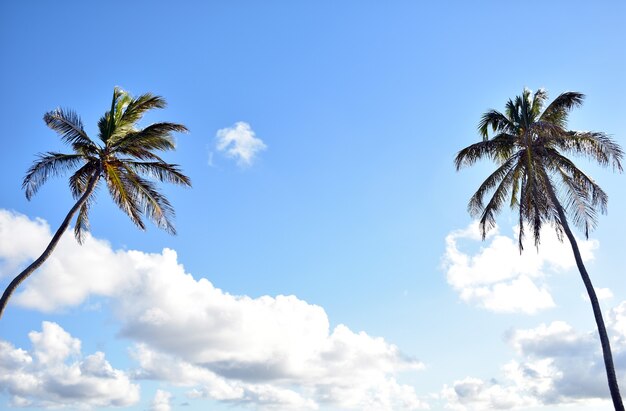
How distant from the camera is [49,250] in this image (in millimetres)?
23125

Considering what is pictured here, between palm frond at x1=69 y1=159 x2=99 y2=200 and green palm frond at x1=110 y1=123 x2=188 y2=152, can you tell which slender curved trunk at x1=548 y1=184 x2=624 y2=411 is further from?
palm frond at x1=69 y1=159 x2=99 y2=200

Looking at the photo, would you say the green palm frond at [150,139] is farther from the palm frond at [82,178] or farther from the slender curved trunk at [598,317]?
the slender curved trunk at [598,317]

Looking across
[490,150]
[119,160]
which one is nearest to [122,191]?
[119,160]

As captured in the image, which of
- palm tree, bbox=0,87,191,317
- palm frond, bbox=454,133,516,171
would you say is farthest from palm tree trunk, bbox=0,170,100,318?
palm frond, bbox=454,133,516,171

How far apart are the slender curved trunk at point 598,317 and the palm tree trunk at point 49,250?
788 inches

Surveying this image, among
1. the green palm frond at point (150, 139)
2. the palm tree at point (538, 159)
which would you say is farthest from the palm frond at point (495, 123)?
the green palm frond at point (150, 139)

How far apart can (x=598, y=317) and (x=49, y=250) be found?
22.5 meters

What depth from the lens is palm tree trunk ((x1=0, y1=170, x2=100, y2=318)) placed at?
21.5 meters

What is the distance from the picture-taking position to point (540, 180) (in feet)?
89.5

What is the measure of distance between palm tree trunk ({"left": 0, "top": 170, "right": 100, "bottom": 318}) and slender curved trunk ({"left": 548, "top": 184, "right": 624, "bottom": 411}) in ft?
65.6

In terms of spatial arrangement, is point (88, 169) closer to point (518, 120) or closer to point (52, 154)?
point (52, 154)

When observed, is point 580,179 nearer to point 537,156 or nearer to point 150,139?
point 537,156

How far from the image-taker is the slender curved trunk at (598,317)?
895 inches

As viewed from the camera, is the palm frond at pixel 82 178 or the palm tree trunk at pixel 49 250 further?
the palm frond at pixel 82 178
